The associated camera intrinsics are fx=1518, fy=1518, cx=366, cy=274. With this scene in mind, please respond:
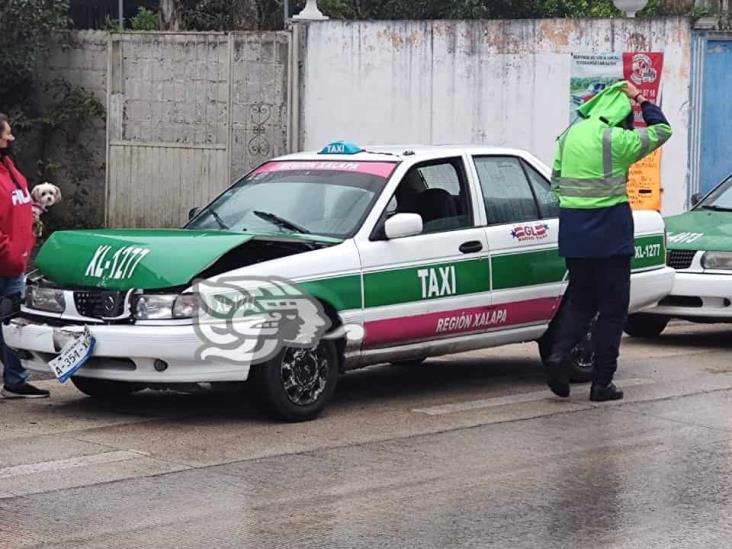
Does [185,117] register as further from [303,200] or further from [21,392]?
[21,392]

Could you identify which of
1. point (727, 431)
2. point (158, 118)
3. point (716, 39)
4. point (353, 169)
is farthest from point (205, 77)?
point (727, 431)

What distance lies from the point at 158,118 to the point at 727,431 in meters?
11.4

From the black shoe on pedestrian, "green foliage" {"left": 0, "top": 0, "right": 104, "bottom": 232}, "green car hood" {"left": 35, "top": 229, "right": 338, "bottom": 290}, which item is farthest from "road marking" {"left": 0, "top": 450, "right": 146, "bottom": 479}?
"green foliage" {"left": 0, "top": 0, "right": 104, "bottom": 232}

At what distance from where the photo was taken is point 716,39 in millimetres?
16781

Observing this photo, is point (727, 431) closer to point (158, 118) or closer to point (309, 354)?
point (309, 354)

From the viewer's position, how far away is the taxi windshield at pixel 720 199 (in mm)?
13062

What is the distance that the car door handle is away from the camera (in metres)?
9.53

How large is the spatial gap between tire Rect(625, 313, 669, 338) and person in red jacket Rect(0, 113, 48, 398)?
5304 mm

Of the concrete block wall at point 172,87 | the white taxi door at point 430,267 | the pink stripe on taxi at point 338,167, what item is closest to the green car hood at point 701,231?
the white taxi door at point 430,267

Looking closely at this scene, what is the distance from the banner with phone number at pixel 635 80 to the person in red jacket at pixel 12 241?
29.5 feet

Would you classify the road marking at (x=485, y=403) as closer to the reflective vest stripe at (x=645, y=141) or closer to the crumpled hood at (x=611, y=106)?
the reflective vest stripe at (x=645, y=141)

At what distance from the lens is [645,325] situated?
496 inches

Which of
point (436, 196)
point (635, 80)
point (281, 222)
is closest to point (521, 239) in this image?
point (436, 196)

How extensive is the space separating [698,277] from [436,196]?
126 inches
